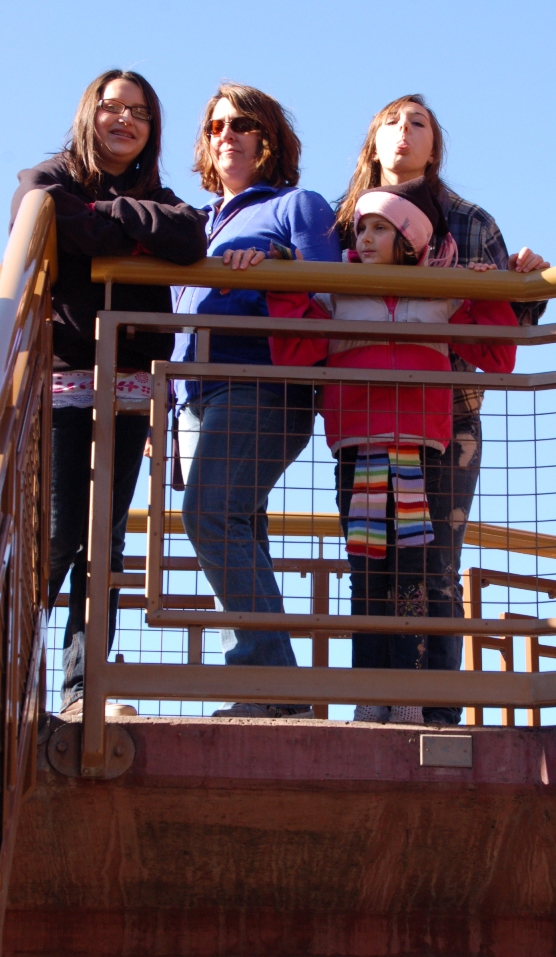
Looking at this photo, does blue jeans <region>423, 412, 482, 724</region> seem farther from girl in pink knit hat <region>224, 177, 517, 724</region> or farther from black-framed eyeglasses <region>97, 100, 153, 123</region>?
black-framed eyeglasses <region>97, 100, 153, 123</region>

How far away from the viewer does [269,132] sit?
4238 mm

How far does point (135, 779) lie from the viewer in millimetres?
3338

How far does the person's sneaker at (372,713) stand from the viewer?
11.9 ft

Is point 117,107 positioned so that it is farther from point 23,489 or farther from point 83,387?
point 23,489

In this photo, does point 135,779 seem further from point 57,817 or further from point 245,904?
point 245,904

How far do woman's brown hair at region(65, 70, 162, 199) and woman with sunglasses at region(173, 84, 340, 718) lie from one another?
0.73 feet

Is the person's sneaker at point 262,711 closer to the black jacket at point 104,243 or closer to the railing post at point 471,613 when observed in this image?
the black jacket at point 104,243

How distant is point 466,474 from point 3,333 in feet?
5.67

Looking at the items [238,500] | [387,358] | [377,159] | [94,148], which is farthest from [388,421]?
[94,148]

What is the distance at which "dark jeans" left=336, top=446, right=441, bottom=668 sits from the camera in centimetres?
362

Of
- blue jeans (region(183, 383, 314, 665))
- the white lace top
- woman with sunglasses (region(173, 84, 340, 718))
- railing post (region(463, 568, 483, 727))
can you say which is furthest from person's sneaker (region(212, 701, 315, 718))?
railing post (region(463, 568, 483, 727))

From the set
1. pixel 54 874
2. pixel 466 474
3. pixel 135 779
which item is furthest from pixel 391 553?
pixel 54 874

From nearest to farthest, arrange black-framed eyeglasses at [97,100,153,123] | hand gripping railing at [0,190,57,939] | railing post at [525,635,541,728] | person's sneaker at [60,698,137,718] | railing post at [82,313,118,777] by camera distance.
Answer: hand gripping railing at [0,190,57,939] < railing post at [82,313,118,777] < person's sneaker at [60,698,137,718] < black-framed eyeglasses at [97,100,153,123] < railing post at [525,635,541,728]

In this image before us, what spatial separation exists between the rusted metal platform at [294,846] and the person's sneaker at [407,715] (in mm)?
134
